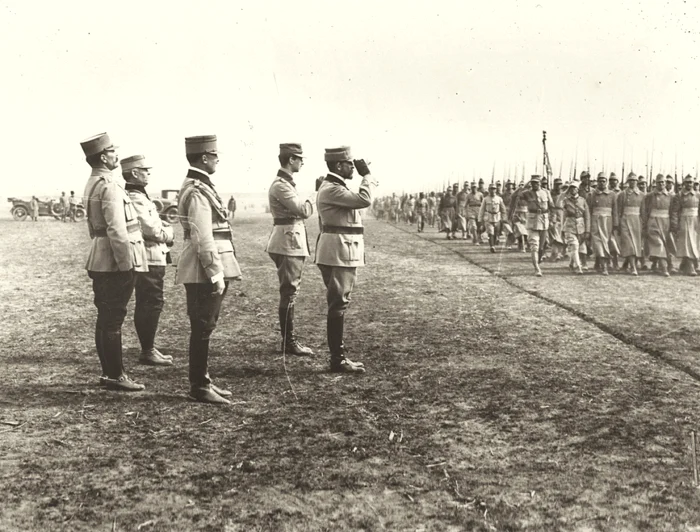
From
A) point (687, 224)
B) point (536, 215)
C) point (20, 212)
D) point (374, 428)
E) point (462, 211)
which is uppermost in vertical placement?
point (462, 211)

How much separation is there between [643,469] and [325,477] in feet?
5.52

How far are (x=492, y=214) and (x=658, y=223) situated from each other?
213 inches

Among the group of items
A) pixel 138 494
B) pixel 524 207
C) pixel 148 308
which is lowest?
pixel 138 494

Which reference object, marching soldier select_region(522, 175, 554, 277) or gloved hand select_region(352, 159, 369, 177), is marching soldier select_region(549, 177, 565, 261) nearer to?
marching soldier select_region(522, 175, 554, 277)

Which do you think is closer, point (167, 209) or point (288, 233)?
point (288, 233)

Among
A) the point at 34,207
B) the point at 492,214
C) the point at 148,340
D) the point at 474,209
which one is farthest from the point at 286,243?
the point at 34,207

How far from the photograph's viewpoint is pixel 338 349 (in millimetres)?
5789

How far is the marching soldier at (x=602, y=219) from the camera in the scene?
13.4 metres

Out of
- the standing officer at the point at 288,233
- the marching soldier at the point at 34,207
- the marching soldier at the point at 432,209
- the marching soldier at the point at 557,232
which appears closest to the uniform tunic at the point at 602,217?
the marching soldier at the point at 557,232

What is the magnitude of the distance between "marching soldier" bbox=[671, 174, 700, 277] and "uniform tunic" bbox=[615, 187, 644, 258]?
640 millimetres

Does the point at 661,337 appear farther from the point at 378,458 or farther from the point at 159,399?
the point at 159,399

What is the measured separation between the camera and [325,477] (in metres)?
3.64

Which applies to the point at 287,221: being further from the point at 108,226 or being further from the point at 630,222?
the point at 630,222

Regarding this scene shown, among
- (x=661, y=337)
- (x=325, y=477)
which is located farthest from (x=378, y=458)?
(x=661, y=337)
